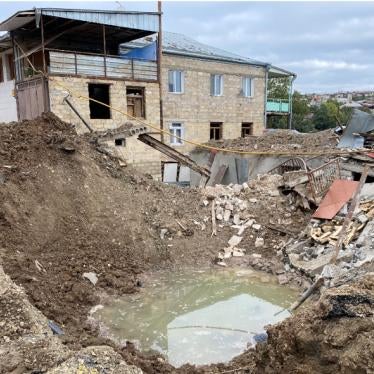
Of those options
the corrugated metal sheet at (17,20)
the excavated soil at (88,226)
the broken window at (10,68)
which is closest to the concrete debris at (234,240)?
the excavated soil at (88,226)

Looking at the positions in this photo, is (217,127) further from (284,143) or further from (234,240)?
(234,240)

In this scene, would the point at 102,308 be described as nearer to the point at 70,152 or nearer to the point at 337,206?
the point at 70,152

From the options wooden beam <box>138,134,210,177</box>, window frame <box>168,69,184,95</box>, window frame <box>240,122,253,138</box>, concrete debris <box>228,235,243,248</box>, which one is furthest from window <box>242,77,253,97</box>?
concrete debris <box>228,235,243,248</box>

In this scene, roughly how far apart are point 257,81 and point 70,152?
1753cm

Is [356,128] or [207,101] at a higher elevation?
[207,101]

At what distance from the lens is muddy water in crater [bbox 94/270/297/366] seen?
6.65 meters

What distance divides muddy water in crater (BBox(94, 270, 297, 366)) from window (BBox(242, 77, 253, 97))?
1720cm

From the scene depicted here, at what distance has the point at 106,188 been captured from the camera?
10969 millimetres

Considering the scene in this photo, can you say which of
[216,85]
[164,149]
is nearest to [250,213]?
[164,149]

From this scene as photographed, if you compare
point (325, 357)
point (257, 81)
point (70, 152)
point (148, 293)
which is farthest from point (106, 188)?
point (257, 81)

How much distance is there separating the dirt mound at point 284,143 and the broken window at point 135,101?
4.28 m

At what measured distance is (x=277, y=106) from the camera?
27.7 metres

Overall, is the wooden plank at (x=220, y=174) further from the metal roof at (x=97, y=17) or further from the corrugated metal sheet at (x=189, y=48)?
the corrugated metal sheet at (x=189, y=48)

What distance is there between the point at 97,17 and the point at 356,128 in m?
11.4
